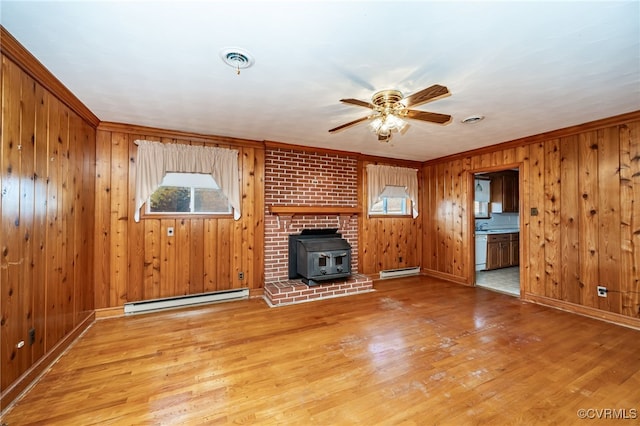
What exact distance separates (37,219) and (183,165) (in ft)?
5.56

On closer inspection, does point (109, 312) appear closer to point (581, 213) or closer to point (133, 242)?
point (133, 242)

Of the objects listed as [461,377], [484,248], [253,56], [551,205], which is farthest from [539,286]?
[253,56]

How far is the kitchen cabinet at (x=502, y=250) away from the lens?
5.78m

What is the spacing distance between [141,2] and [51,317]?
2579 millimetres

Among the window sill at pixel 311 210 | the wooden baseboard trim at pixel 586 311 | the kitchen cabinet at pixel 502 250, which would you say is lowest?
the wooden baseboard trim at pixel 586 311

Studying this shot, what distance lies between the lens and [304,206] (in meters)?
4.38

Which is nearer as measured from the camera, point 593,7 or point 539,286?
point 593,7

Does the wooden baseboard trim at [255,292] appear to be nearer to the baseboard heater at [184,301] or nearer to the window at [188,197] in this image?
the baseboard heater at [184,301]

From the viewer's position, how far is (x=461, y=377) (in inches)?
80.6

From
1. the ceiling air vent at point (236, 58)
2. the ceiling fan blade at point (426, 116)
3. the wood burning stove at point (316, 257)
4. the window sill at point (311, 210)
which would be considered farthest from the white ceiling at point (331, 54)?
the wood burning stove at point (316, 257)

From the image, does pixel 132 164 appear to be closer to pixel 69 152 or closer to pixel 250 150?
pixel 69 152

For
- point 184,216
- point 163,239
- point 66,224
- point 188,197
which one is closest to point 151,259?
point 163,239
